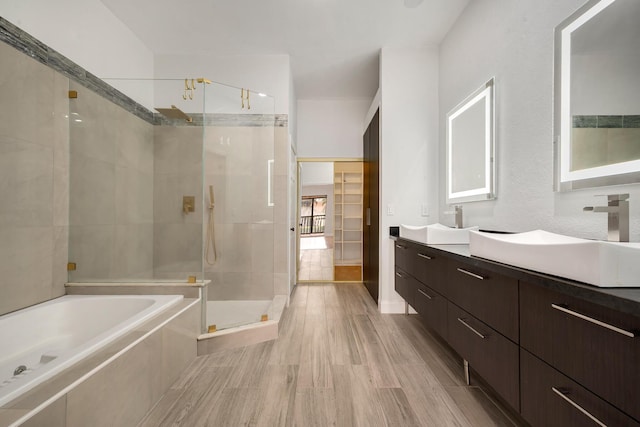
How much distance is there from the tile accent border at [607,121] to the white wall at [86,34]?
3086 millimetres

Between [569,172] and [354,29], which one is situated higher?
[354,29]

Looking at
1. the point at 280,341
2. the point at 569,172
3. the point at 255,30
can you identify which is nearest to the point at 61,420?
the point at 280,341

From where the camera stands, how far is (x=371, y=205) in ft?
11.6

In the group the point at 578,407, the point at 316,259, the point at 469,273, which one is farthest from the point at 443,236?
the point at 316,259

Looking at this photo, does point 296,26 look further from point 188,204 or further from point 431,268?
point 431,268

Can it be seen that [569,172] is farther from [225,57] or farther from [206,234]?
[225,57]

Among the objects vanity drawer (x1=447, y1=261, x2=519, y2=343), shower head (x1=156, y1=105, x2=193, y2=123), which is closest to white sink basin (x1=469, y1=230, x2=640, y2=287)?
vanity drawer (x1=447, y1=261, x2=519, y2=343)

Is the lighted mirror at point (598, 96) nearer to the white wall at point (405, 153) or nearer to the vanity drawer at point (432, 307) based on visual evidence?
the vanity drawer at point (432, 307)

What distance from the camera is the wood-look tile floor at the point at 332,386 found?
1371 mm

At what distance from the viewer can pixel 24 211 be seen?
64.0 inches

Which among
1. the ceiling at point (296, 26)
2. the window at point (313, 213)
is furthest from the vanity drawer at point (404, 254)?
the window at point (313, 213)

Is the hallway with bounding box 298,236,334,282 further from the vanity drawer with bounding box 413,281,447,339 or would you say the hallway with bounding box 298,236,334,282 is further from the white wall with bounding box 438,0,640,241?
the white wall with bounding box 438,0,640,241

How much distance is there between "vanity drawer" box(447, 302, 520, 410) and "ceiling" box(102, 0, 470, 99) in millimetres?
2501

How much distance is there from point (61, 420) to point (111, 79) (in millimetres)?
2492
